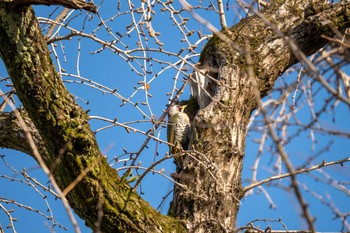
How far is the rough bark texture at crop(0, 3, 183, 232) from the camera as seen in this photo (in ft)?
9.43

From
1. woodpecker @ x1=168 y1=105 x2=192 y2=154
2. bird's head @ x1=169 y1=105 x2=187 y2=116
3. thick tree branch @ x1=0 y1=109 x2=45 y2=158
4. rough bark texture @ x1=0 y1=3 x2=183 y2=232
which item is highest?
bird's head @ x1=169 y1=105 x2=187 y2=116

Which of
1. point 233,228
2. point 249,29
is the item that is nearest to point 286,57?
point 249,29

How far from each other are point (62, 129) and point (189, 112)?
1.54m

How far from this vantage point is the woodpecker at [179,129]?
4.18 meters

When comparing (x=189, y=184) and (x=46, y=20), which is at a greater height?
(x=46, y=20)

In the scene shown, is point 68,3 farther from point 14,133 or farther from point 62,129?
point 14,133

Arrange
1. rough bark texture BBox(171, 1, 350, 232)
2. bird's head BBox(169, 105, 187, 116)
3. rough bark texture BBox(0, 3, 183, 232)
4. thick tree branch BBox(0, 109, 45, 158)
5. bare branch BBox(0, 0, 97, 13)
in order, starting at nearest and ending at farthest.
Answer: bare branch BBox(0, 0, 97, 13) → rough bark texture BBox(0, 3, 183, 232) → rough bark texture BBox(171, 1, 350, 232) → thick tree branch BBox(0, 109, 45, 158) → bird's head BBox(169, 105, 187, 116)

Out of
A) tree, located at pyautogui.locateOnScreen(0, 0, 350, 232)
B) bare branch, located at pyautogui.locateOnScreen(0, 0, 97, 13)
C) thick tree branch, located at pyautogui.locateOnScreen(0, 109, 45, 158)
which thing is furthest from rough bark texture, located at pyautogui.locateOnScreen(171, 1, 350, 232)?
thick tree branch, located at pyautogui.locateOnScreen(0, 109, 45, 158)

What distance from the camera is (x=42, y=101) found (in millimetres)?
2922

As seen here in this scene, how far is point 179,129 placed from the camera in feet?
14.1

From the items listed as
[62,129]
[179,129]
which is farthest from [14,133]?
[179,129]

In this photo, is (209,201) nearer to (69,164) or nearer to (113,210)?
(113,210)

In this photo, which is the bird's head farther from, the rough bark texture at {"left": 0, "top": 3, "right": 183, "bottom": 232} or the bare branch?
the bare branch

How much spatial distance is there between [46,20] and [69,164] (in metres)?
1.35
